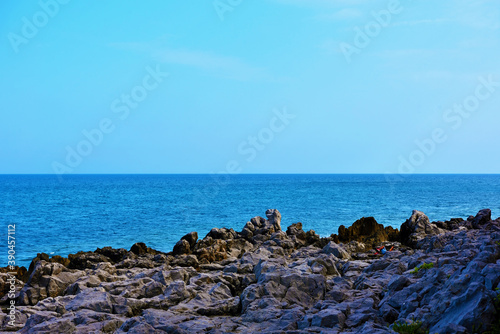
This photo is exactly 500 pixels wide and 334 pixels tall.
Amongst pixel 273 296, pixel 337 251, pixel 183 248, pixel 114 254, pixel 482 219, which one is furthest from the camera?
pixel 482 219

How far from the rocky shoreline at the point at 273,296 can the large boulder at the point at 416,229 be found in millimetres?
5917

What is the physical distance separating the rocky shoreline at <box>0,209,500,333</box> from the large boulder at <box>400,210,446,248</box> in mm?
5917

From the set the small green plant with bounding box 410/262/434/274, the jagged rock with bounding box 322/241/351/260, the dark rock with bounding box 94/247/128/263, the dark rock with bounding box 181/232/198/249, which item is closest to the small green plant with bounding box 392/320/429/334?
the small green plant with bounding box 410/262/434/274

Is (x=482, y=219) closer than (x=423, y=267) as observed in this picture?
No

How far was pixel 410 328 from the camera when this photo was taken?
12.0 metres

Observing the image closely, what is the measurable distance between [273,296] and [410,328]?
19.0 feet

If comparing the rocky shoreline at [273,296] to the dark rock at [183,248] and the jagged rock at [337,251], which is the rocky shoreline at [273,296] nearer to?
the jagged rock at [337,251]

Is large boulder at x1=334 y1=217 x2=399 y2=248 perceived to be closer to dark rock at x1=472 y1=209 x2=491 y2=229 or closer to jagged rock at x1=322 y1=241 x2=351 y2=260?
dark rock at x1=472 y1=209 x2=491 y2=229

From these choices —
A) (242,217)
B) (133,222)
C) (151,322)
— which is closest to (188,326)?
(151,322)

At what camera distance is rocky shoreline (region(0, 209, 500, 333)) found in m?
12.6

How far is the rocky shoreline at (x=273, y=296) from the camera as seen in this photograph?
12.6 metres

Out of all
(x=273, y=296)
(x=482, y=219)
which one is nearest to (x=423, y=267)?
(x=273, y=296)

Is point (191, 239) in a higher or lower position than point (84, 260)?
higher

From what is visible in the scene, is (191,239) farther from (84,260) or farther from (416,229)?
(416,229)
